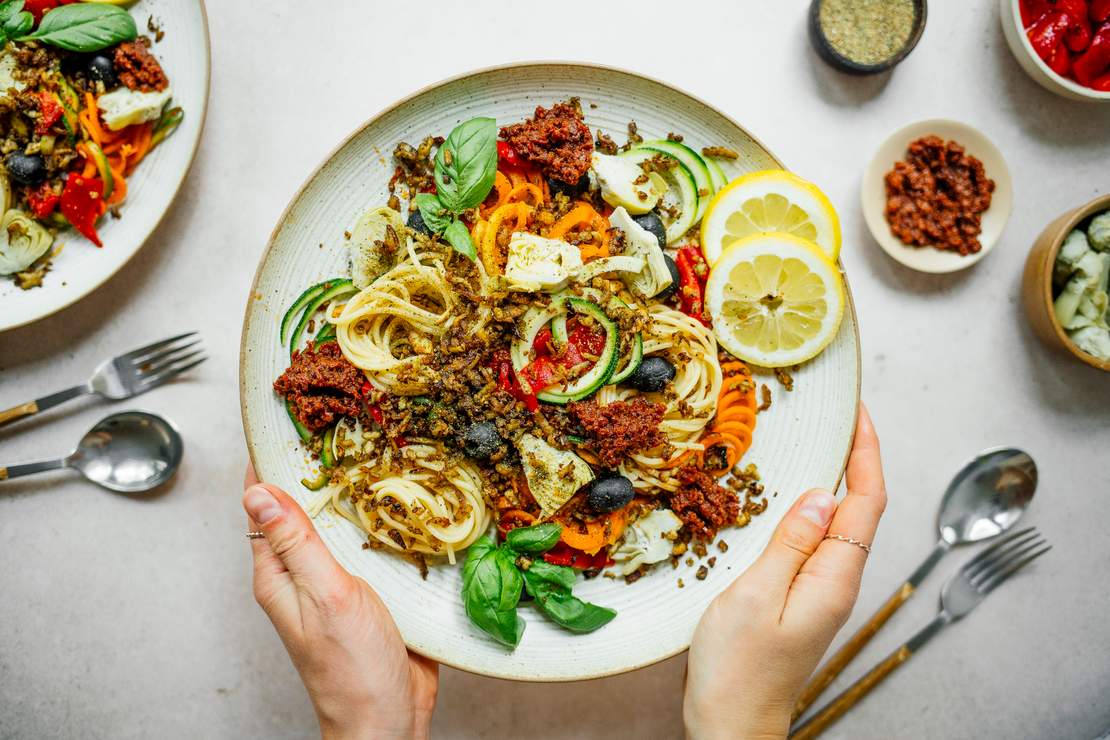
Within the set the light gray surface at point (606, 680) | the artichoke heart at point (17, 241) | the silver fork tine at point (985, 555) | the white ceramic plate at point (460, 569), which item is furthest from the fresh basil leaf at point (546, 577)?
the artichoke heart at point (17, 241)

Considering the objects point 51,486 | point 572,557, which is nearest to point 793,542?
point 572,557

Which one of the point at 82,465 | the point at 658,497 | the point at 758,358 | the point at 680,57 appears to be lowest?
the point at 82,465

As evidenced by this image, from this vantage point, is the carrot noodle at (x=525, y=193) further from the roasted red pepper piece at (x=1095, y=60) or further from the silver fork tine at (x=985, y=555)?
the silver fork tine at (x=985, y=555)

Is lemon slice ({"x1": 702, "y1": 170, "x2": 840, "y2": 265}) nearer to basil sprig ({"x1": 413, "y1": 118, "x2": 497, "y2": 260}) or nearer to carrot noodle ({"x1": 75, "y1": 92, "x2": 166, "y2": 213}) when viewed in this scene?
basil sprig ({"x1": 413, "y1": 118, "x2": 497, "y2": 260})

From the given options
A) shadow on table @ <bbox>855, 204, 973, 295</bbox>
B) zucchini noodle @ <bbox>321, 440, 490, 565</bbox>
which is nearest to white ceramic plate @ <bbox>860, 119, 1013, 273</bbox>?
shadow on table @ <bbox>855, 204, 973, 295</bbox>

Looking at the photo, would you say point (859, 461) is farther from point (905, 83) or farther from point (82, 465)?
point (82, 465)

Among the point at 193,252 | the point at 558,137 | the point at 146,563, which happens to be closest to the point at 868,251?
the point at 558,137
